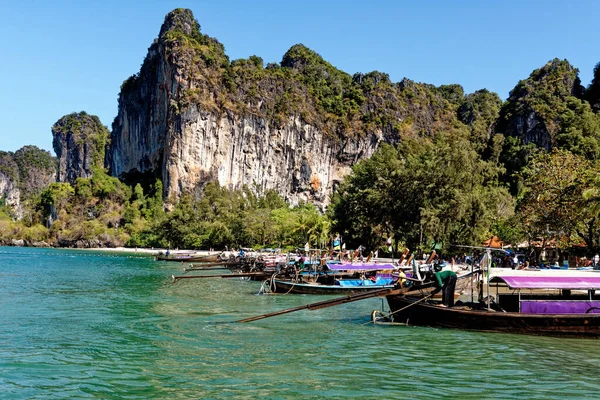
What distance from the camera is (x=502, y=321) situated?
18.5 meters

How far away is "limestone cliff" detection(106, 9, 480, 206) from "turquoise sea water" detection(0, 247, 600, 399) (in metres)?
102

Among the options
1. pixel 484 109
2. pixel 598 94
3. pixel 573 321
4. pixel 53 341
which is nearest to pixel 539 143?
pixel 598 94

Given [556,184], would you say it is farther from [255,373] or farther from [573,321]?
[255,373]

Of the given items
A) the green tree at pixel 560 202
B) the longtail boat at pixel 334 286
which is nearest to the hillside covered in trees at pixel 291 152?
the green tree at pixel 560 202

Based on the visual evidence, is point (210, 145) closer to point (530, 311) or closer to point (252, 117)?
point (252, 117)

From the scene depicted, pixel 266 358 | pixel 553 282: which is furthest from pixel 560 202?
pixel 266 358

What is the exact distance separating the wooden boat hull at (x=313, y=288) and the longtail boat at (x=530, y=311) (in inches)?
417

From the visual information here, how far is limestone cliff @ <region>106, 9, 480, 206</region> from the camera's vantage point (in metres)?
124

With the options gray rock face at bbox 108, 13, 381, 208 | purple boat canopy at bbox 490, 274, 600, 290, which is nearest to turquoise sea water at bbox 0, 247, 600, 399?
purple boat canopy at bbox 490, 274, 600, 290

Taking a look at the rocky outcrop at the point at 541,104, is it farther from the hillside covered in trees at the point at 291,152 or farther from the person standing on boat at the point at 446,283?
the person standing on boat at the point at 446,283

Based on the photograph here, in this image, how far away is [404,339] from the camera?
1784 cm

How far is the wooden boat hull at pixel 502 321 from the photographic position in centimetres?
1781

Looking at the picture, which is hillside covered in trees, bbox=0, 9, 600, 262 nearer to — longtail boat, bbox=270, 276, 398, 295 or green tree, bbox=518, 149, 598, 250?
green tree, bbox=518, 149, 598, 250

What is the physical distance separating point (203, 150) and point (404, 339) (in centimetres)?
11069
